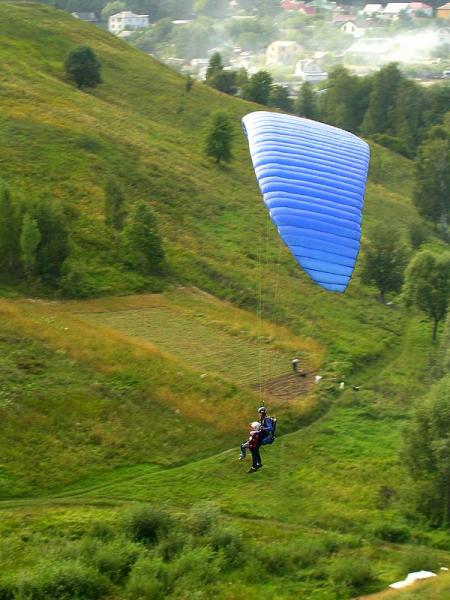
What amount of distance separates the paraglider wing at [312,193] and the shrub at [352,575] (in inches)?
285

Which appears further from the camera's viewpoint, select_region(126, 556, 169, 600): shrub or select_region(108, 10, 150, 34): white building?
select_region(108, 10, 150, 34): white building

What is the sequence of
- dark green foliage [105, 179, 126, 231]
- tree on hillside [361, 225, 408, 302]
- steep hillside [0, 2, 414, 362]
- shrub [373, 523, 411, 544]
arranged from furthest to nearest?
1. tree on hillside [361, 225, 408, 302]
2. dark green foliage [105, 179, 126, 231]
3. steep hillside [0, 2, 414, 362]
4. shrub [373, 523, 411, 544]

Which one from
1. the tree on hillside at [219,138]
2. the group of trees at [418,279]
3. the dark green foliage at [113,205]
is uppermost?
the tree on hillside at [219,138]

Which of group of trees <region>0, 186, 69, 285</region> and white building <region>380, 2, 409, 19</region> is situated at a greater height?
white building <region>380, 2, 409, 19</region>

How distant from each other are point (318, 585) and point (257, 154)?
11732 mm

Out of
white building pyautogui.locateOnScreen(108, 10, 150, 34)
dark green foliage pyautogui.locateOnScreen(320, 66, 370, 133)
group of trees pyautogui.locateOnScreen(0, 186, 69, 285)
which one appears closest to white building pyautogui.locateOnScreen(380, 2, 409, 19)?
white building pyautogui.locateOnScreen(108, 10, 150, 34)

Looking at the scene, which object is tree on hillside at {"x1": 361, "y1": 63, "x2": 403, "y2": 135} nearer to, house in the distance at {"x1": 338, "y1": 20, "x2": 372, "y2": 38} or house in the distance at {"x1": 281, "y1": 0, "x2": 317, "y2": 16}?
house in the distance at {"x1": 338, "y1": 20, "x2": 372, "y2": 38}

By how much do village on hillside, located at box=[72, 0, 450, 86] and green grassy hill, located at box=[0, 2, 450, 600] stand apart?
90.2 meters

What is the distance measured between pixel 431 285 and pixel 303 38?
133m

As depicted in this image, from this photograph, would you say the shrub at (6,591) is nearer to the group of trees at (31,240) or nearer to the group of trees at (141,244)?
the group of trees at (31,240)

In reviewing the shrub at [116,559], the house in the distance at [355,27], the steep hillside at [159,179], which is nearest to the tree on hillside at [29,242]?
the steep hillside at [159,179]

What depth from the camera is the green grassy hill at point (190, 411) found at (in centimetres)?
1778

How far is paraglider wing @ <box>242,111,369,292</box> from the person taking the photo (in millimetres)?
23078

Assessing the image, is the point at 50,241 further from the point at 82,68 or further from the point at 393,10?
the point at 393,10
